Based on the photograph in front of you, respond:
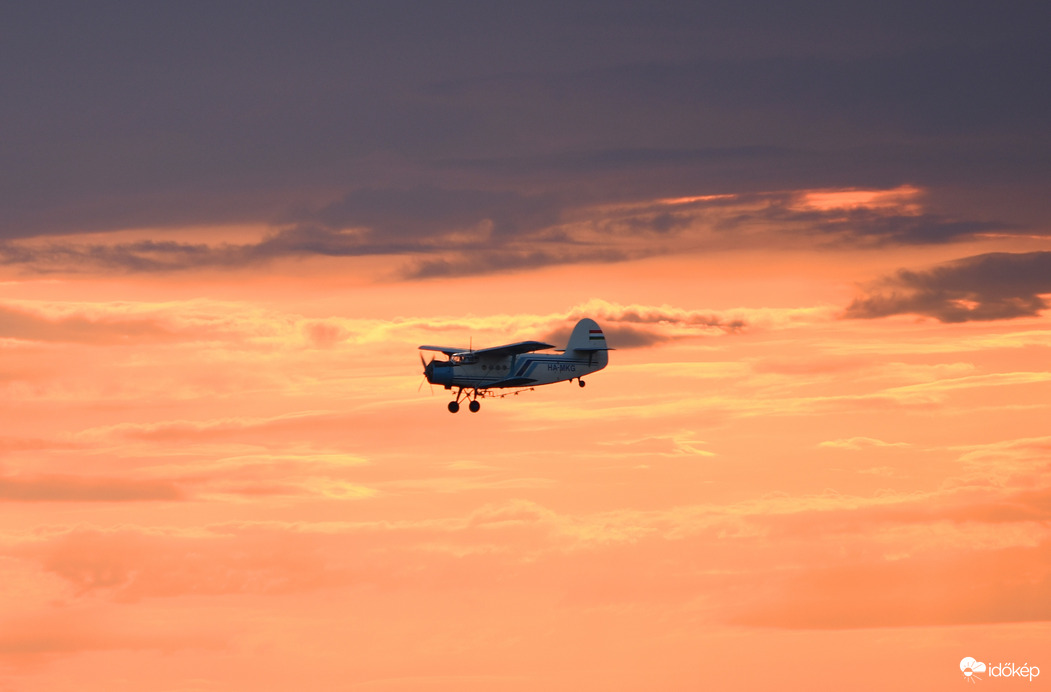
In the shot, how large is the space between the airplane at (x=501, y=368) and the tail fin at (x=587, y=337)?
18.1 inches

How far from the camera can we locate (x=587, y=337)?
113688mm

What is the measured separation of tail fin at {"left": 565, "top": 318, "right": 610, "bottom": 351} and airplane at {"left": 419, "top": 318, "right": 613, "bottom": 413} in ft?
1.51

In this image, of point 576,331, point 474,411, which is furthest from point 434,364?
point 576,331

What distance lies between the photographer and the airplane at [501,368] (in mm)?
102188

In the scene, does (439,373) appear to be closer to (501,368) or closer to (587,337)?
(501,368)

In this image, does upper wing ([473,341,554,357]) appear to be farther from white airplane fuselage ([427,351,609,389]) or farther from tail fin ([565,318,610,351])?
tail fin ([565,318,610,351])

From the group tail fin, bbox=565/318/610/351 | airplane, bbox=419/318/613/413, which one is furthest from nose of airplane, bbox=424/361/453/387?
tail fin, bbox=565/318/610/351

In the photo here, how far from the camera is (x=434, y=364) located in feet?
336

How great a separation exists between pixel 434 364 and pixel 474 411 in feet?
17.1

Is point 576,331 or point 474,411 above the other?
point 576,331

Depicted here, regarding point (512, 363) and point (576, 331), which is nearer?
point (512, 363)

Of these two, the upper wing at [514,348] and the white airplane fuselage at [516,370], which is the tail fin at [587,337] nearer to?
the white airplane fuselage at [516,370]

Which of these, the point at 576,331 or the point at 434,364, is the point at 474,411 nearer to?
the point at 434,364

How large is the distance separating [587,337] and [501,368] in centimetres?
1219
